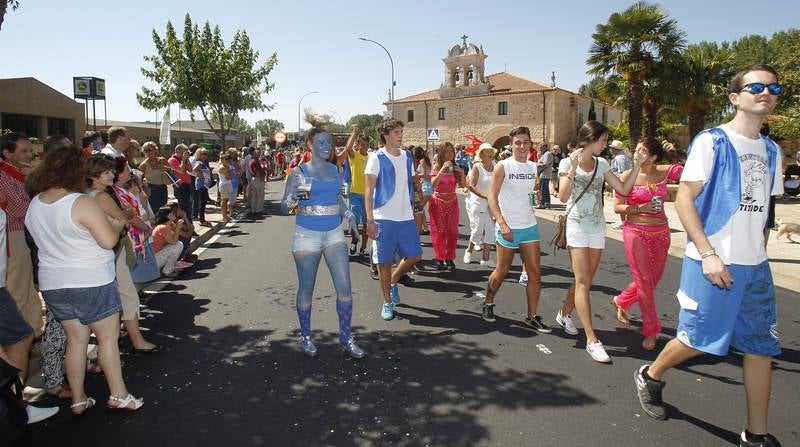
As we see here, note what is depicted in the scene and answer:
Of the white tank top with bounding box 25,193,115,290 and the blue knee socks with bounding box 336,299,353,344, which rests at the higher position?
the white tank top with bounding box 25,193,115,290

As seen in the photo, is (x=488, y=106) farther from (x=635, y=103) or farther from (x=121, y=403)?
(x=121, y=403)

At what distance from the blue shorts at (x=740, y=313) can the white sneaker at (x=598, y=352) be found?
1.34 m

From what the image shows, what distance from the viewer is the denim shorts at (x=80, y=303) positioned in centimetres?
325

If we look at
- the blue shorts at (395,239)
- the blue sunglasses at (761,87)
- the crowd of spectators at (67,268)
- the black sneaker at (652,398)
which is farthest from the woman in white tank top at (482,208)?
the blue sunglasses at (761,87)

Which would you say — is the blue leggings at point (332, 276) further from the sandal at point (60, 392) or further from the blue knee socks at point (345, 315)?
the sandal at point (60, 392)

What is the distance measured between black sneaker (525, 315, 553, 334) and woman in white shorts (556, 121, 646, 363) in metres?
0.55

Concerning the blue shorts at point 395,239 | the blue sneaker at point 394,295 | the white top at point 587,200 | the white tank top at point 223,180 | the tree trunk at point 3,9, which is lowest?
the blue sneaker at point 394,295

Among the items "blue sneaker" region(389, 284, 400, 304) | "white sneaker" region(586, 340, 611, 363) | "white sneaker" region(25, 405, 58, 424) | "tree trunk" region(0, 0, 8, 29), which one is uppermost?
"tree trunk" region(0, 0, 8, 29)

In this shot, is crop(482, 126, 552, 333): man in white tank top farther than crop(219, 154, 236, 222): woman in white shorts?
No

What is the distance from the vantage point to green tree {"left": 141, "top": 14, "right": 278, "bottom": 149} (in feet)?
87.1

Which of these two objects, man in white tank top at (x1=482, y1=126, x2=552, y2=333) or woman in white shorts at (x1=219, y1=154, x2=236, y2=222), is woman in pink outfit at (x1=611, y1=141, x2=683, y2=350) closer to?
man in white tank top at (x1=482, y1=126, x2=552, y2=333)

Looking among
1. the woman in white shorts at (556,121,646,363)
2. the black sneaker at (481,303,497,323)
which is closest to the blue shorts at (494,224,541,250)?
the woman in white shorts at (556,121,646,363)

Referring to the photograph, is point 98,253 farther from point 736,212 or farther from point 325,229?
point 736,212

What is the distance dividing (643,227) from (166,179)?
7.76 meters
